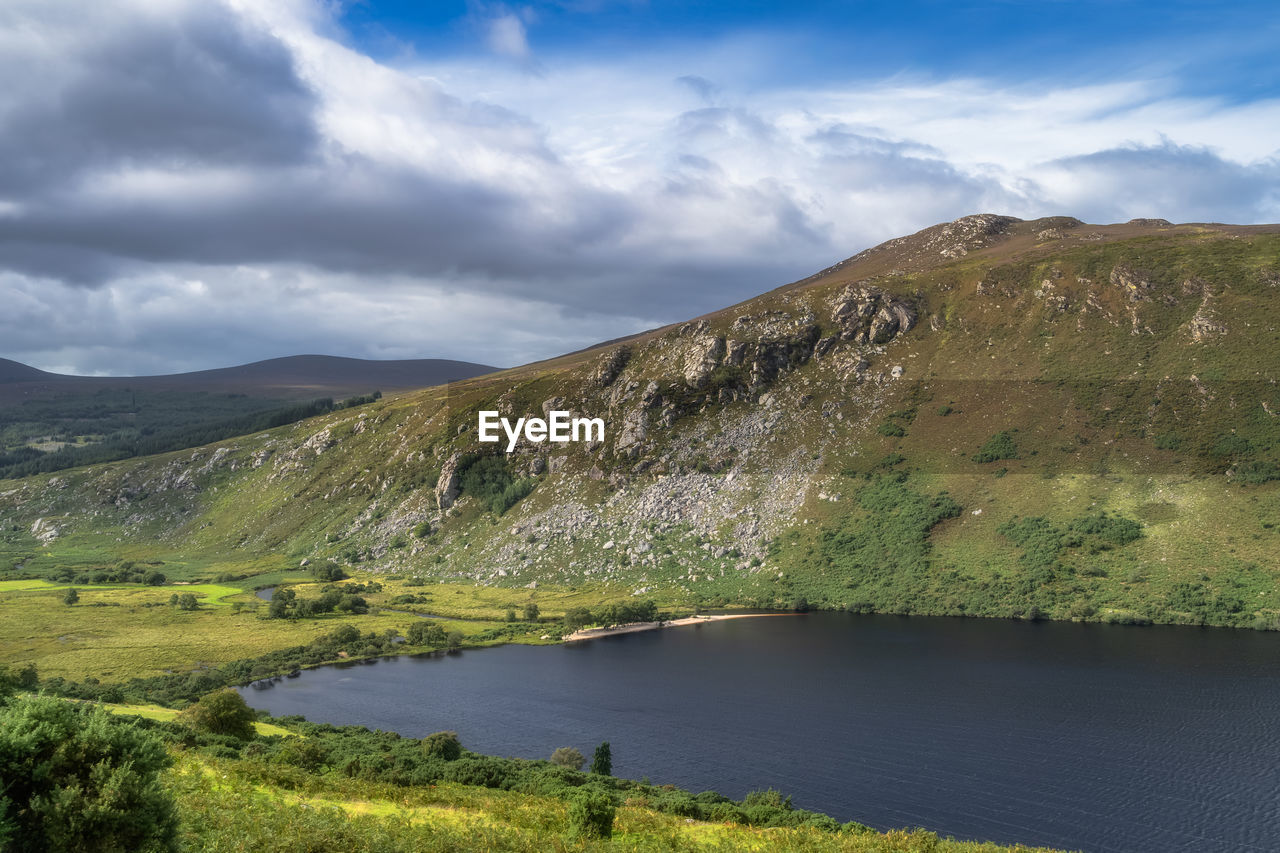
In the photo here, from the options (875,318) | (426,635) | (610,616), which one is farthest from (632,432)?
(426,635)

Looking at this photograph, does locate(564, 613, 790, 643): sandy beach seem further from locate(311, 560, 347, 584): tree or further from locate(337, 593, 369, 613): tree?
locate(311, 560, 347, 584): tree

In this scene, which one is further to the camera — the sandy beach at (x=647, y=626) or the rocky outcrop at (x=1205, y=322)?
the rocky outcrop at (x=1205, y=322)

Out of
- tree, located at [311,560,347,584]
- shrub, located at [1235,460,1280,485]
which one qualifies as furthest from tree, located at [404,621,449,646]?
shrub, located at [1235,460,1280,485]

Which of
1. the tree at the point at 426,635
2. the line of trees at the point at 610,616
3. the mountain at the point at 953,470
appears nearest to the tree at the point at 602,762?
the tree at the point at 426,635

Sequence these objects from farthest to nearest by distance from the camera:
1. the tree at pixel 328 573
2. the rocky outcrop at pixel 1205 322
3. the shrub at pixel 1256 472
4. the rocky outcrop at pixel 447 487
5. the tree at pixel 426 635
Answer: the rocky outcrop at pixel 447 487, the tree at pixel 328 573, the rocky outcrop at pixel 1205 322, the shrub at pixel 1256 472, the tree at pixel 426 635

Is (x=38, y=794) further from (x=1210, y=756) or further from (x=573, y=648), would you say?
(x=573, y=648)

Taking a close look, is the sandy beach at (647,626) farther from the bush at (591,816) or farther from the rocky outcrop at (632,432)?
the bush at (591,816)

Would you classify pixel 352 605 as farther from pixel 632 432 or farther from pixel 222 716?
pixel 222 716
